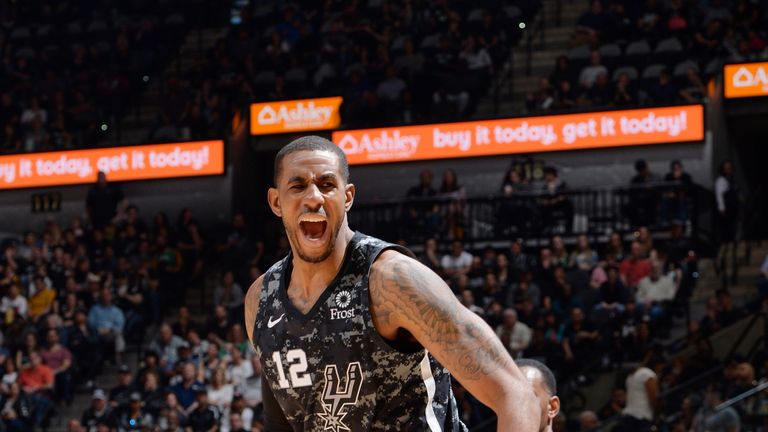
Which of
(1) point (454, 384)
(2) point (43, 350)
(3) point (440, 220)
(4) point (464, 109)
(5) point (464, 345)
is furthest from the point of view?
(4) point (464, 109)

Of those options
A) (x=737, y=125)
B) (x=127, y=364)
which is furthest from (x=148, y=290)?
(x=737, y=125)

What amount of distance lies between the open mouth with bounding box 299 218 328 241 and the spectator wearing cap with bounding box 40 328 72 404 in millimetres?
14263

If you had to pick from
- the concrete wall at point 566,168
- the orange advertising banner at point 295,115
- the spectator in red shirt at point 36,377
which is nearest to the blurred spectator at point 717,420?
the concrete wall at point 566,168

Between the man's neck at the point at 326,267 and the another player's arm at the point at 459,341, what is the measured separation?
0.24 meters

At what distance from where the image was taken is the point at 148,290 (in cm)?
1881

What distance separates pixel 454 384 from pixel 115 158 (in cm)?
1004

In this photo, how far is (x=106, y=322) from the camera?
59.6 ft

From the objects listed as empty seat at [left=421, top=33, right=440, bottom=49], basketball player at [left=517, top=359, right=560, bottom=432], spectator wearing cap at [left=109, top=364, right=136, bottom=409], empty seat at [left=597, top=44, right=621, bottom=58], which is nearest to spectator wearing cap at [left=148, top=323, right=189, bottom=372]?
spectator wearing cap at [left=109, top=364, right=136, bottom=409]

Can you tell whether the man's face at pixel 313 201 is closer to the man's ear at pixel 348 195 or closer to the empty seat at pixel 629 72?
the man's ear at pixel 348 195

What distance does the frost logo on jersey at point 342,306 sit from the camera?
12.5 ft

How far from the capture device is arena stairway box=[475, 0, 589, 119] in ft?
70.5

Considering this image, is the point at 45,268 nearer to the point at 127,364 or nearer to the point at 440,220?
the point at 127,364

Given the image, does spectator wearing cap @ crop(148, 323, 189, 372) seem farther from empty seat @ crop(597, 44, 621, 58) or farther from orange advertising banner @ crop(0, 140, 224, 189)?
empty seat @ crop(597, 44, 621, 58)

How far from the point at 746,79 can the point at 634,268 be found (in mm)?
4821
